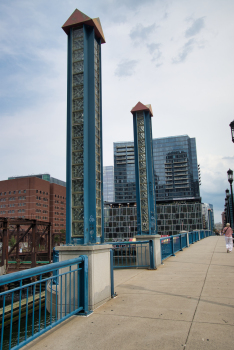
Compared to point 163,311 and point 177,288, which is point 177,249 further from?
point 163,311

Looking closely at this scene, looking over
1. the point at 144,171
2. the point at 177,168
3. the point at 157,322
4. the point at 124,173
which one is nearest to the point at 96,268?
the point at 157,322

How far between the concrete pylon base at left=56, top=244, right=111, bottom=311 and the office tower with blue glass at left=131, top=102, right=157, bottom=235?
9294 mm

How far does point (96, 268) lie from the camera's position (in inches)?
237

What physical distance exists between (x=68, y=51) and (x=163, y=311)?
8.04 meters

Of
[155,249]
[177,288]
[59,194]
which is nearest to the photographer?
[177,288]

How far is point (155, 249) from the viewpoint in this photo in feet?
38.5

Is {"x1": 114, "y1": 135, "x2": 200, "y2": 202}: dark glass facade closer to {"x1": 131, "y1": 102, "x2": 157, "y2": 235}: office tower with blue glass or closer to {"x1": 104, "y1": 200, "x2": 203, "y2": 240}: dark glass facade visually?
{"x1": 104, "y1": 200, "x2": 203, "y2": 240}: dark glass facade

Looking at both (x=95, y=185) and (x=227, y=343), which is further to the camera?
(x=95, y=185)

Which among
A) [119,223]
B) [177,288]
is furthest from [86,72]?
[119,223]

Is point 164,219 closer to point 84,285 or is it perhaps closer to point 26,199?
point 26,199

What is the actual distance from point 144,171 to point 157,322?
1243 centimetres

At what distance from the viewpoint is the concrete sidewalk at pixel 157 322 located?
158 inches

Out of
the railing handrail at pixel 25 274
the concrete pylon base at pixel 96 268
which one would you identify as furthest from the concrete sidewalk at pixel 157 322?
the railing handrail at pixel 25 274

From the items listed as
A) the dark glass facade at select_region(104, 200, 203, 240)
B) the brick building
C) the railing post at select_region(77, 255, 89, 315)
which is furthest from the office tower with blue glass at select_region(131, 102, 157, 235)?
the brick building
